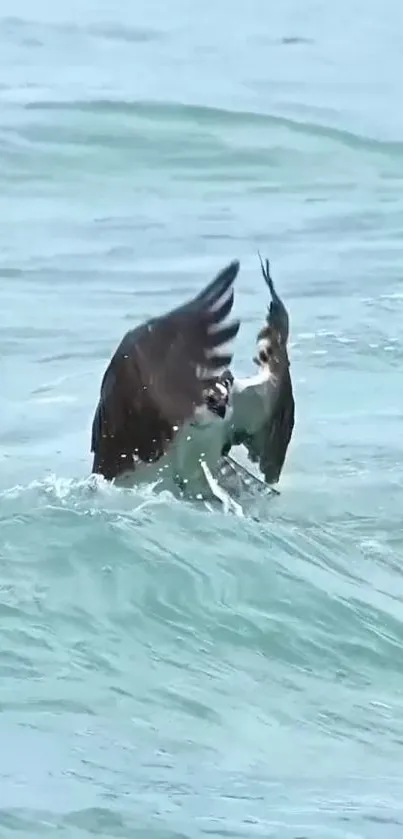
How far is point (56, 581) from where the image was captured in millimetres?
6402

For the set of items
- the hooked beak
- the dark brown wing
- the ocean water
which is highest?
the hooked beak

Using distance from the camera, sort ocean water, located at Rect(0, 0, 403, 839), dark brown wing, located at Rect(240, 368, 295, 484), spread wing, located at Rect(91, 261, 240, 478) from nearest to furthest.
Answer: ocean water, located at Rect(0, 0, 403, 839) → spread wing, located at Rect(91, 261, 240, 478) → dark brown wing, located at Rect(240, 368, 295, 484)

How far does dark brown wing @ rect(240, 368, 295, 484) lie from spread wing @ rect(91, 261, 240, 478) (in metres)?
0.47

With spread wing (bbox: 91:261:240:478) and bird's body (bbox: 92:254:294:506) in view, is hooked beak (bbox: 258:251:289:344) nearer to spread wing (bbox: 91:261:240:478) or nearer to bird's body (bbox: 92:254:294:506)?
bird's body (bbox: 92:254:294:506)

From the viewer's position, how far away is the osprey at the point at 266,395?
6.49 meters

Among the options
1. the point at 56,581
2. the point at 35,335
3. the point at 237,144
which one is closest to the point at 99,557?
the point at 56,581

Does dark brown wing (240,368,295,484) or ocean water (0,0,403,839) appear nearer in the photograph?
ocean water (0,0,403,839)

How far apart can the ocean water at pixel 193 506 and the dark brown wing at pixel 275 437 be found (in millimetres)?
207

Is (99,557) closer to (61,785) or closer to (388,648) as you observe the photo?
(388,648)

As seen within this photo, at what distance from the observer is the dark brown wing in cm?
662

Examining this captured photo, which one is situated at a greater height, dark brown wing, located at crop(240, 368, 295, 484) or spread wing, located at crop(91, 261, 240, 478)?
spread wing, located at crop(91, 261, 240, 478)

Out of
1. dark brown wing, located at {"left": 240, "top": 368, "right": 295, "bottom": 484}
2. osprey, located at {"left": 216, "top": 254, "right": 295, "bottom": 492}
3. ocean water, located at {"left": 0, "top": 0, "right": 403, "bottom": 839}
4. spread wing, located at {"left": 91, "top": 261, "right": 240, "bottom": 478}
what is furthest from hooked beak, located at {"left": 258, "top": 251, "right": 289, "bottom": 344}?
ocean water, located at {"left": 0, "top": 0, "right": 403, "bottom": 839}

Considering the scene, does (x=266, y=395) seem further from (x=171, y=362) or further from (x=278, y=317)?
(x=171, y=362)

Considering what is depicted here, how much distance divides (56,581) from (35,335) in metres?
3.65
